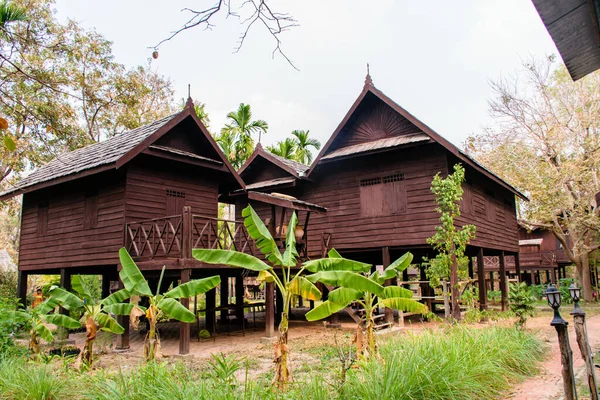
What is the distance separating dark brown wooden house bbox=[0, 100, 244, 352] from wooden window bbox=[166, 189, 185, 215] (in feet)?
0.11

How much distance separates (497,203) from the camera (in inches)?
822

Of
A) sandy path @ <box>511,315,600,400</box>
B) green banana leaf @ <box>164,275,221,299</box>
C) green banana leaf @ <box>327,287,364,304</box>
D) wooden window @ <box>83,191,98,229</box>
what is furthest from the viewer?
wooden window @ <box>83,191,98,229</box>

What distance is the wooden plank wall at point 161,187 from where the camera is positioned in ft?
45.7

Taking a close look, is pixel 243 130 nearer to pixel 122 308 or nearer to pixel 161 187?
pixel 161 187

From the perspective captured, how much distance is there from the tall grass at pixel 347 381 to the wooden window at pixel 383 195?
785 centimetres

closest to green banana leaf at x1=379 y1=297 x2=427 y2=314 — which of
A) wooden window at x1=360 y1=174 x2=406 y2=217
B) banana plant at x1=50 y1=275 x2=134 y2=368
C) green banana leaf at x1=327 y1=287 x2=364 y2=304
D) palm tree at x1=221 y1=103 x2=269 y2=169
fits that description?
green banana leaf at x1=327 y1=287 x2=364 y2=304

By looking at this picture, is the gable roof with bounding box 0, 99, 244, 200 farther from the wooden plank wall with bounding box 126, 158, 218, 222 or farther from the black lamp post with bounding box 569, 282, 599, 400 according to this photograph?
the black lamp post with bounding box 569, 282, 599, 400

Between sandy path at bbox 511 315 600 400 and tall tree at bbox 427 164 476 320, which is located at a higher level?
tall tree at bbox 427 164 476 320

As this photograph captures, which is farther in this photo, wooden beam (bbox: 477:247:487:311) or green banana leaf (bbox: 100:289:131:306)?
wooden beam (bbox: 477:247:487:311)

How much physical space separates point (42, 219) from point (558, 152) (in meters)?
24.8

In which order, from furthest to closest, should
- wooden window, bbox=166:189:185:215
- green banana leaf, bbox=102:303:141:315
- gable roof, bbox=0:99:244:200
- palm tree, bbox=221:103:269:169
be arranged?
palm tree, bbox=221:103:269:169 → wooden window, bbox=166:189:185:215 → gable roof, bbox=0:99:244:200 → green banana leaf, bbox=102:303:141:315

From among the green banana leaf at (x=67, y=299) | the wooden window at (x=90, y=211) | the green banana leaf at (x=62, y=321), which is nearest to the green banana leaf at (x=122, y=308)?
the green banana leaf at (x=67, y=299)

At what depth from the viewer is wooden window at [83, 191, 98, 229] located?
48.4 ft

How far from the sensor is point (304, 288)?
6781 millimetres
